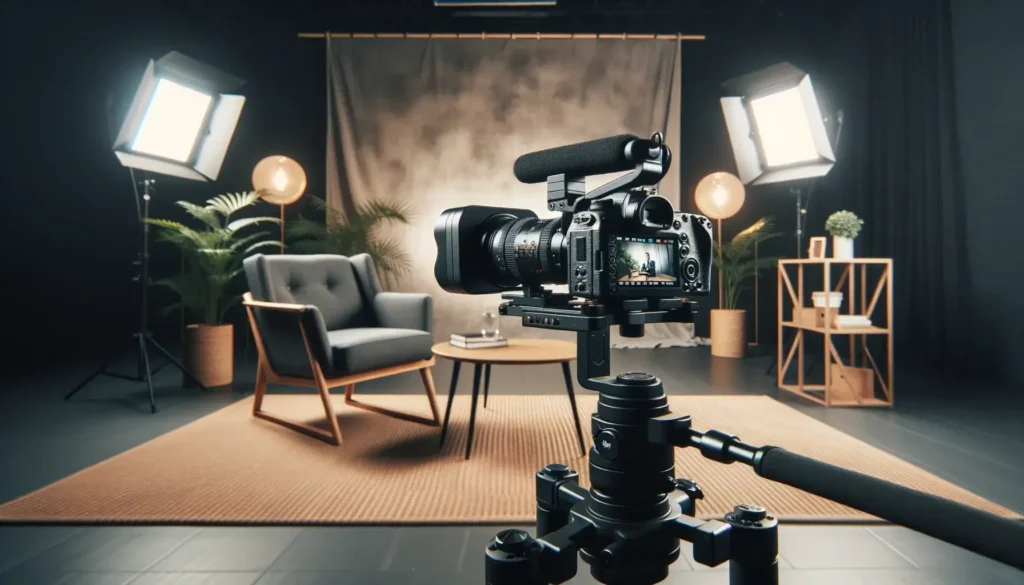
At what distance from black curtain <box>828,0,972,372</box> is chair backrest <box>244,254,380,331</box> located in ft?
11.1

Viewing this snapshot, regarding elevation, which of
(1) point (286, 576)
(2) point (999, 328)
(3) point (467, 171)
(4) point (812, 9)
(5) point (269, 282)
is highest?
(4) point (812, 9)

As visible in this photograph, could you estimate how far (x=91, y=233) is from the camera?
4246mm

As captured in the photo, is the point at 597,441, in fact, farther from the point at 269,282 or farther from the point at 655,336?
the point at 655,336

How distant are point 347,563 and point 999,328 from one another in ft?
11.9

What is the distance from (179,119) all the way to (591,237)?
10.3 ft

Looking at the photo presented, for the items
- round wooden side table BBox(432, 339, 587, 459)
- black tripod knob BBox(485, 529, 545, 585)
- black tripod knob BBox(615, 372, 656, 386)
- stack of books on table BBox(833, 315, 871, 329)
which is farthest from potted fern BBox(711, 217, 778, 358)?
black tripod knob BBox(485, 529, 545, 585)

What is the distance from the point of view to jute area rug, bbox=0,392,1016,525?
4.70ft

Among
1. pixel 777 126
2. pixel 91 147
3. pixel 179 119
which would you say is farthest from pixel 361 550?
pixel 91 147

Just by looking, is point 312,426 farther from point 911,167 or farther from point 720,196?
point 911,167

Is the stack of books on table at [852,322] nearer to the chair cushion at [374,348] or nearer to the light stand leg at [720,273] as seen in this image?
the light stand leg at [720,273]

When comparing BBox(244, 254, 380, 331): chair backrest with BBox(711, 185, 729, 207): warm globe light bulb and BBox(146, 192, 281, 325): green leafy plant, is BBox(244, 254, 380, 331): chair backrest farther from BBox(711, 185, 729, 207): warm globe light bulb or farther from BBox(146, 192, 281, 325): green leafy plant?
BBox(711, 185, 729, 207): warm globe light bulb

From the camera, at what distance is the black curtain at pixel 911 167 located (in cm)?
328

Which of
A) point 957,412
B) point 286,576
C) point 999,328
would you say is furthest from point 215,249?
point 999,328

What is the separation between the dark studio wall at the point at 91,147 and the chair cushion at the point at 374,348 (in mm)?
2432
